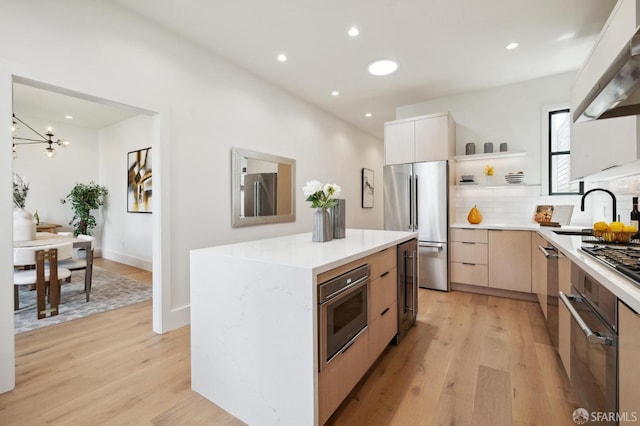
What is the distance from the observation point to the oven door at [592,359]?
1042 mm

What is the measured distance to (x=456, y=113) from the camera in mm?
4316

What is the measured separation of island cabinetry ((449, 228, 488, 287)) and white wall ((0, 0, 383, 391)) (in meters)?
2.27

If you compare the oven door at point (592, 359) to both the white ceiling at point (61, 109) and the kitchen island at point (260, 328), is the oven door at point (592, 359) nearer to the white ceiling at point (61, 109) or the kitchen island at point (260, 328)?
the kitchen island at point (260, 328)

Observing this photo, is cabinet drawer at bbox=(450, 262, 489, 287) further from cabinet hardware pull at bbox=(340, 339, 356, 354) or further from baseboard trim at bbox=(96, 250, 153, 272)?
baseboard trim at bbox=(96, 250, 153, 272)

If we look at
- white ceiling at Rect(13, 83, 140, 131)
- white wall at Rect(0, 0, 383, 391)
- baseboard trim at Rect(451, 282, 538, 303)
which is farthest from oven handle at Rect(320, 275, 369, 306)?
white ceiling at Rect(13, 83, 140, 131)

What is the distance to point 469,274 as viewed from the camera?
371cm

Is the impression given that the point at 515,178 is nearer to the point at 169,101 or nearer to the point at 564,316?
the point at 564,316

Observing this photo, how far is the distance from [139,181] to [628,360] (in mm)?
6201

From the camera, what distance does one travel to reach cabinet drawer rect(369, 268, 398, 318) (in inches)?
73.3

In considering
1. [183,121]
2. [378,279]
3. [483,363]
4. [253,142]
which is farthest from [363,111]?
[483,363]

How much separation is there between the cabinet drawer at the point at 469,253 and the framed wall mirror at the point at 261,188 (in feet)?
7.48

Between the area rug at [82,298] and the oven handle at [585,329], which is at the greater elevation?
the oven handle at [585,329]

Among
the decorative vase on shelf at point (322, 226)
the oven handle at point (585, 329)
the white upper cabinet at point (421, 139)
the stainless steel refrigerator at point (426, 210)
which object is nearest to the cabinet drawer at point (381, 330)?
the decorative vase on shelf at point (322, 226)

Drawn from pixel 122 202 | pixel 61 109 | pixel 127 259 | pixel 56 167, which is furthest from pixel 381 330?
pixel 56 167
